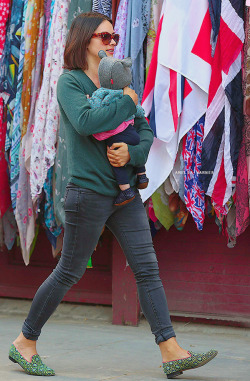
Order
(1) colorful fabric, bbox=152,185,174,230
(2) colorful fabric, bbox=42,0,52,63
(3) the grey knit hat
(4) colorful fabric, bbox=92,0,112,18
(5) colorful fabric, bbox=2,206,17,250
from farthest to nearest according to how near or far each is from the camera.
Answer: (5) colorful fabric, bbox=2,206,17,250, (2) colorful fabric, bbox=42,0,52,63, (4) colorful fabric, bbox=92,0,112,18, (1) colorful fabric, bbox=152,185,174,230, (3) the grey knit hat

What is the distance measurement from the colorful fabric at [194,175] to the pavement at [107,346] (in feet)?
2.69

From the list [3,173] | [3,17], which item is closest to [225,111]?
[3,173]

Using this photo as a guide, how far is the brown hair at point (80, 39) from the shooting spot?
3256 mm

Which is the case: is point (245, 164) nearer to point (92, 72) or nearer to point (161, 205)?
point (161, 205)

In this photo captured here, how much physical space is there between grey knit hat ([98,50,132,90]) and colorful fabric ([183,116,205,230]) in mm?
1340

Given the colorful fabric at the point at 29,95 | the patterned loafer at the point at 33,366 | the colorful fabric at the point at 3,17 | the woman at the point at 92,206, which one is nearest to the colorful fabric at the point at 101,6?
the colorful fabric at the point at 29,95

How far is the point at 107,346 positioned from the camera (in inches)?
164

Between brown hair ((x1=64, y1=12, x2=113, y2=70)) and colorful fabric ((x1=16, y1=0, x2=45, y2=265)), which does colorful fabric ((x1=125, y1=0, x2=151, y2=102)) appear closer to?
colorful fabric ((x1=16, y1=0, x2=45, y2=265))

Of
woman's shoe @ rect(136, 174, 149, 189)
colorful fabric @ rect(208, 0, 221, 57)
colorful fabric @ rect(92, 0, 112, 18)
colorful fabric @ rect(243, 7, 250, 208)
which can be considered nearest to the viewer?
woman's shoe @ rect(136, 174, 149, 189)

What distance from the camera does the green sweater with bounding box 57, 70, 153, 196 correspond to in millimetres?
3084

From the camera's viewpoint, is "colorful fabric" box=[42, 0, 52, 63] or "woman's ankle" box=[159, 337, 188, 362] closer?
"woman's ankle" box=[159, 337, 188, 362]

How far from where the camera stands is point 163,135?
4.39 meters

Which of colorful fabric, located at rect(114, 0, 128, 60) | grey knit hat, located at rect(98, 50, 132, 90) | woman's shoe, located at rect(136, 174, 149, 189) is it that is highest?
colorful fabric, located at rect(114, 0, 128, 60)

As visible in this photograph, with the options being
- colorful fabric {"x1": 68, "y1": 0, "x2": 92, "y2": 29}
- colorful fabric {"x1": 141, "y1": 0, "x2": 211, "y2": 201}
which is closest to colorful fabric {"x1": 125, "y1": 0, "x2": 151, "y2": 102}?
colorful fabric {"x1": 141, "y1": 0, "x2": 211, "y2": 201}
